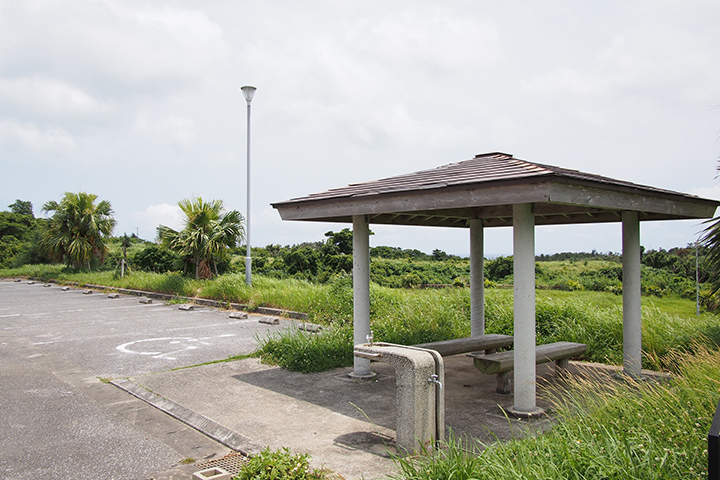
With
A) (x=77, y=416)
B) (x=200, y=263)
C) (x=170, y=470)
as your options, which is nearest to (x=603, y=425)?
(x=170, y=470)

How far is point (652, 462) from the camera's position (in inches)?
120

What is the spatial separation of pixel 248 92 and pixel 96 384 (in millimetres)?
11682

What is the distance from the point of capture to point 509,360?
5.91 meters

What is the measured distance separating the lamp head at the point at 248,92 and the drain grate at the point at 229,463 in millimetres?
14017

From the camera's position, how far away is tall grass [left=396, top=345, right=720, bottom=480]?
305 cm

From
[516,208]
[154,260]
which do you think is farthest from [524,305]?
[154,260]

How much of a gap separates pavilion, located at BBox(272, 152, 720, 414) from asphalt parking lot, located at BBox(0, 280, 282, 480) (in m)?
2.95

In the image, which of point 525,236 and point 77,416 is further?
point 77,416

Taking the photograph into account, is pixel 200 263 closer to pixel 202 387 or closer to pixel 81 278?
pixel 81 278

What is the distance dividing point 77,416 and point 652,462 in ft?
18.2

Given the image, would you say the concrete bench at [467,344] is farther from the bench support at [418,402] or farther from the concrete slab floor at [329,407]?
the bench support at [418,402]

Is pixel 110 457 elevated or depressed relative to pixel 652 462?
depressed

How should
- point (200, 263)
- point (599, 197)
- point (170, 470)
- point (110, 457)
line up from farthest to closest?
point (200, 263), point (599, 197), point (110, 457), point (170, 470)

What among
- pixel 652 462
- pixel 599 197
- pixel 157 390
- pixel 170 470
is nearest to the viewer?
pixel 652 462
